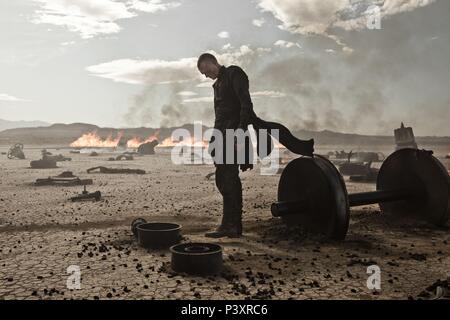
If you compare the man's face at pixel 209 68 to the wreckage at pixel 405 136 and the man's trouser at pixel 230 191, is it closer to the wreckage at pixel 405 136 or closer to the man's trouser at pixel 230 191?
the man's trouser at pixel 230 191

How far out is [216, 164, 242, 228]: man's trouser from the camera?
27.6 ft

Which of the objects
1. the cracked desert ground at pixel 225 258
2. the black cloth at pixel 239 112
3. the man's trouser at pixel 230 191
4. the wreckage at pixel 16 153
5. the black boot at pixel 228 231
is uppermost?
the black cloth at pixel 239 112

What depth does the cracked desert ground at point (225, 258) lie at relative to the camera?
538 cm

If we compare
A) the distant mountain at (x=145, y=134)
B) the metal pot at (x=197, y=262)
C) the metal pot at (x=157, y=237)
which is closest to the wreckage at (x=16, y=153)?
the metal pot at (x=157, y=237)

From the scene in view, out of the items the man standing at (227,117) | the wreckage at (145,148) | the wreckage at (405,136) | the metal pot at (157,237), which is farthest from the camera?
the wreckage at (145,148)

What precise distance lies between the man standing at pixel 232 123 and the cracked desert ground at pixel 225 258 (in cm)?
59

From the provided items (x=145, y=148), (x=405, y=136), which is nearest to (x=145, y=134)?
(x=145, y=148)

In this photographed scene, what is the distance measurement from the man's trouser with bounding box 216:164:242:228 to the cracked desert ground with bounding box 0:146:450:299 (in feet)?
1.64

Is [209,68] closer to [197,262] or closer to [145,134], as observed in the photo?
[197,262]

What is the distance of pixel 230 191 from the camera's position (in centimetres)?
845

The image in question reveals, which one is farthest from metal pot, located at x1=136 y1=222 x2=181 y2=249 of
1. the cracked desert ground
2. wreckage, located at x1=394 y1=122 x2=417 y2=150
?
wreckage, located at x1=394 y1=122 x2=417 y2=150

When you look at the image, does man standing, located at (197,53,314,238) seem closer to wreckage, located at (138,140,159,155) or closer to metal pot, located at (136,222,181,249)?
metal pot, located at (136,222,181,249)

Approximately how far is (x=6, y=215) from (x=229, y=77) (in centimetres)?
799
